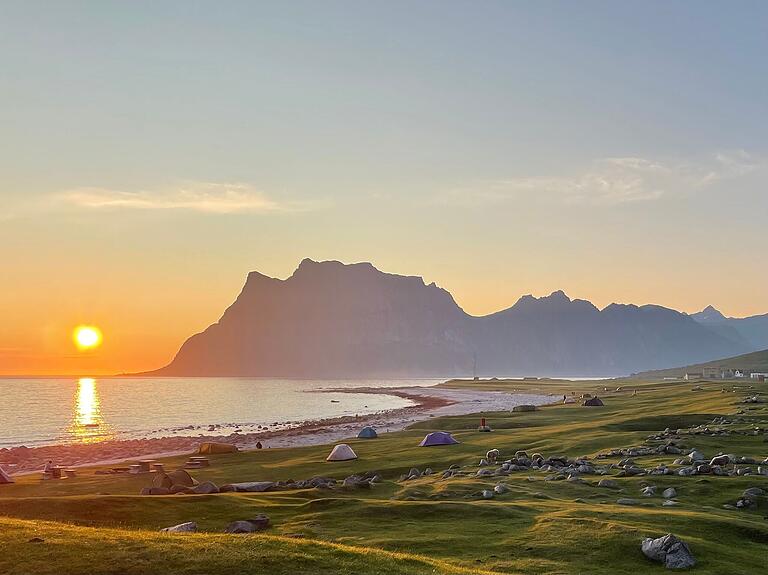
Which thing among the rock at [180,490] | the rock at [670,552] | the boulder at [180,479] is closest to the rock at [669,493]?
the rock at [670,552]

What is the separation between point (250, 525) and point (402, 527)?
7.66 meters

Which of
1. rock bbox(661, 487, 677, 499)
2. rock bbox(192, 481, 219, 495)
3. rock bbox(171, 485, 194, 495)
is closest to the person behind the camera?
rock bbox(661, 487, 677, 499)

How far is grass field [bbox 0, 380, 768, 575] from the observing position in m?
23.2

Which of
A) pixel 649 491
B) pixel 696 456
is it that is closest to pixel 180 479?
pixel 649 491

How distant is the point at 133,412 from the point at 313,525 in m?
182

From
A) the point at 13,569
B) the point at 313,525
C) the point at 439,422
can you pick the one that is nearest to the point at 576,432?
the point at 439,422

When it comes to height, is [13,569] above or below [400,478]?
above

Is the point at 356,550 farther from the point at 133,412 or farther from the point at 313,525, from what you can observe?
the point at 133,412

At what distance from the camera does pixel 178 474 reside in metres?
49.9

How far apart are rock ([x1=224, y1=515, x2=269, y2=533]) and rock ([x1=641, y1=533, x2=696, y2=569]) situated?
59.1ft

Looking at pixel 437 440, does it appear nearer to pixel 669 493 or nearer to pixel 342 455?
pixel 342 455

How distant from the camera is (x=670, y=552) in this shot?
27469 millimetres

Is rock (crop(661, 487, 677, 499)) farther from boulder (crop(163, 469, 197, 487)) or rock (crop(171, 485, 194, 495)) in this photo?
boulder (crop(163, 469, 197, 487))

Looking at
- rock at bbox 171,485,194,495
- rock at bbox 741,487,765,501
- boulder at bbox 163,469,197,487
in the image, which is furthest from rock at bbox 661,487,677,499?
boulder at bbox 163,469,197,487
